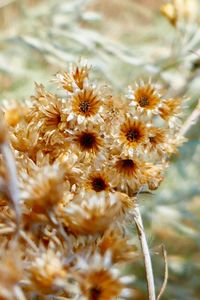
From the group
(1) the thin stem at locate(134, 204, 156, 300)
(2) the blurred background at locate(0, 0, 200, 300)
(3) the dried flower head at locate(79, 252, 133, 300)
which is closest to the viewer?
(3) the dried flower head at locate(79, 252, 133, 300)

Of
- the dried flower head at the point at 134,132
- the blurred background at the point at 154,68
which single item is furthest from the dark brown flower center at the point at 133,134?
the blurred background at the point at 154,68

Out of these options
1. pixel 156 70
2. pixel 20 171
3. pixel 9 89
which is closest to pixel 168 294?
pixel 156 70

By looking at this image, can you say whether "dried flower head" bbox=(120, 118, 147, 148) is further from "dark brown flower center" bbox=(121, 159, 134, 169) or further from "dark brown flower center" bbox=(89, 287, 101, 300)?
"dark brown flower center" bbox=(89, 287, 101, 300)

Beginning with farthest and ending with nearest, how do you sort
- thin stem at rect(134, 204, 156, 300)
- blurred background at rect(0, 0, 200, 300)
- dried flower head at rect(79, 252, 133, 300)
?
1. blurred background at rect(0, 0, 200, 300)
2. thin stem at rect(134, 204, 156, 300)
3. dried flower head at rect(79, 252, 133, 300)

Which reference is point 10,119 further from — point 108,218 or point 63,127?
point 108,218

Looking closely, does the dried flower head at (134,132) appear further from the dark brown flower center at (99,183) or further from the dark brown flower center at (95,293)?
the dark brown flower center at (95,293)

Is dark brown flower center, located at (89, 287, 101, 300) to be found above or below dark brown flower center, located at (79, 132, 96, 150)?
below

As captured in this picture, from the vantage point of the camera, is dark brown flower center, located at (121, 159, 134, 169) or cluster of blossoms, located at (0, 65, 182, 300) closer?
cluster of blossoms, located at (0, 65, 182, 300)

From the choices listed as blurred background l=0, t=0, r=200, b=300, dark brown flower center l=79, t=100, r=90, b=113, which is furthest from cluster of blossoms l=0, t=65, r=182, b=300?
blurred background l=0, t=0, r=200, b=300
